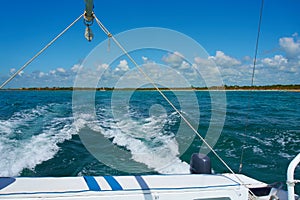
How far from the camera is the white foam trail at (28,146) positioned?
196 inches

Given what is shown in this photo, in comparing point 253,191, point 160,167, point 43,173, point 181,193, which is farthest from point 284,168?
point 43,173

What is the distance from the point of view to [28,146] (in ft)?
20.7

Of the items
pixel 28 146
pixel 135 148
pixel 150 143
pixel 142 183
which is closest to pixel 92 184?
pixel 142 183

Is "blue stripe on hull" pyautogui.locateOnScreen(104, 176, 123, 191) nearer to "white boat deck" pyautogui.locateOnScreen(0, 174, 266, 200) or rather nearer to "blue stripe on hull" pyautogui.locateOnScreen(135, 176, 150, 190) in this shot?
"white boat deck" pyautogui.locateOnScreen(0, 174, 266, 200)

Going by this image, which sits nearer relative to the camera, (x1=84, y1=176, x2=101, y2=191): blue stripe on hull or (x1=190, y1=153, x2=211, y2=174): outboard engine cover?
(x1=84, y1=176, x2=101, y2=191): blue stripe on hull

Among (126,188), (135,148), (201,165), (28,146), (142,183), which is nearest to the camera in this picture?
(126,188)

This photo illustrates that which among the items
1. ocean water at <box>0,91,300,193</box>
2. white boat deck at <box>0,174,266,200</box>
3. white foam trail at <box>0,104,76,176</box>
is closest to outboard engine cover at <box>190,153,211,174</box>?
white boat deck at <box>0,174,266,200</box>

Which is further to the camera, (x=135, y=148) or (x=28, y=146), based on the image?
(x=135, y=148)

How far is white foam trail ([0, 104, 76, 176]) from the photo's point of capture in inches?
196

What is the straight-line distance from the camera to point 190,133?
8.48m

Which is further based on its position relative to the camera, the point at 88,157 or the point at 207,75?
the point at 88,157

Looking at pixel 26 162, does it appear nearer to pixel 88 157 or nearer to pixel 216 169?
pixel 88 157

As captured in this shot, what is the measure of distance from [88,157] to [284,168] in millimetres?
4425

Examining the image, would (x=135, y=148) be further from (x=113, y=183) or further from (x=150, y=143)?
(x=113, y=183)
